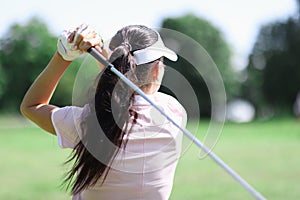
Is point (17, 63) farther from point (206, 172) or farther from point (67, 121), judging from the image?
point (67, 121)

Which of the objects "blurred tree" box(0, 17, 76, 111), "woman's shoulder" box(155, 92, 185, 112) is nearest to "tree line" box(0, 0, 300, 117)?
"blurred tree" box(0, 17, 76, 111)

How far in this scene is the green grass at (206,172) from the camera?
8.33 m

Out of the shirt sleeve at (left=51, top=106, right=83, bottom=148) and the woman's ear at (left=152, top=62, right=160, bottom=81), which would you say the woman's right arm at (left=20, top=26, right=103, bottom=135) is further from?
the woman's ear at (left=152, top=62, right=160, bottom=81)

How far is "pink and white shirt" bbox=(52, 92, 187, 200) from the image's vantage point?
1.99 meters

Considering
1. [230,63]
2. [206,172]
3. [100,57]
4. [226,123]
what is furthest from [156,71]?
[230,63]

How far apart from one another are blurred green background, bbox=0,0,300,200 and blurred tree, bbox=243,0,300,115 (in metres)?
0.07

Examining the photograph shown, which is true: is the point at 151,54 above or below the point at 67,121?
above

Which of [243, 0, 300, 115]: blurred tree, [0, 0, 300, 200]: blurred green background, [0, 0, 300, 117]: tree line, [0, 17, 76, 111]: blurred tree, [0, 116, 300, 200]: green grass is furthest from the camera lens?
[0, 17, 76, 111]: blurred tree

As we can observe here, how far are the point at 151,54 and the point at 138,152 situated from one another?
0.29 m

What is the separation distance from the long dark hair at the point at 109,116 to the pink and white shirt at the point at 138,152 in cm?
3

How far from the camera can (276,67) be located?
1822 inches

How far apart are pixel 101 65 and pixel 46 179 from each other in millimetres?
8121

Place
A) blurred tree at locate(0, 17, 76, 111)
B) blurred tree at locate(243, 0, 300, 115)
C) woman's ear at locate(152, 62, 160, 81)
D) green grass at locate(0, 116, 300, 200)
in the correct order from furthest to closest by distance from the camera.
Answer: blurred tree at locate(0, 17, 76, 111), blurred tree at locate(243, 0, 300, 115), green grass at locate(0, 116, 300, 200), woman's ear at locate(152, 62, 160, 81)

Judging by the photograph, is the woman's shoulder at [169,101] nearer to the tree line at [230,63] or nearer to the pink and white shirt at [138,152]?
the pink and white shirt at [138,152]
